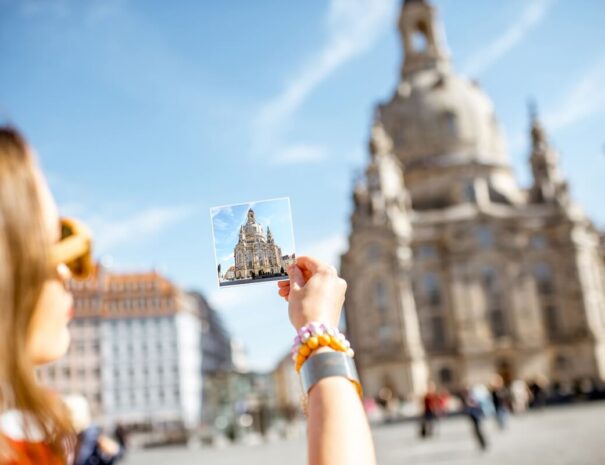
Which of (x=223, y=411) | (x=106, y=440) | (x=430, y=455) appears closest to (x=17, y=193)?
(x=106, y=440)

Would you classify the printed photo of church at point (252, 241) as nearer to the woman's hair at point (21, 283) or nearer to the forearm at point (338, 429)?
the forearm at point (338, 429)

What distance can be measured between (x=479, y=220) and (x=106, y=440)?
2418 inches

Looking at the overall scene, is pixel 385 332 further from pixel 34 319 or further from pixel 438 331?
pixel 34 319

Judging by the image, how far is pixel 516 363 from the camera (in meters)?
61.5

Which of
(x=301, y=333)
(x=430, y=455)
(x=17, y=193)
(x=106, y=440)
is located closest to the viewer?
(x=17, y=193)

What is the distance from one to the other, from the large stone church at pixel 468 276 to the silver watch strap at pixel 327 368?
192 ft

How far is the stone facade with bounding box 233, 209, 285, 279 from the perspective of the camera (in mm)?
2449

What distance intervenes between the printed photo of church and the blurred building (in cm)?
8282

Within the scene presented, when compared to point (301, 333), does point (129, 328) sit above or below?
above

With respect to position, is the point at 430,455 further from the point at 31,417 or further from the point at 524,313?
the point at 524,313

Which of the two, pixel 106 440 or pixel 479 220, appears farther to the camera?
pixel 479 220

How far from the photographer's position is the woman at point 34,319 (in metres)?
1.27

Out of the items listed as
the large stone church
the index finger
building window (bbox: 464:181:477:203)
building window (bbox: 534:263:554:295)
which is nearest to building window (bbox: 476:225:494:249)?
the large stone church

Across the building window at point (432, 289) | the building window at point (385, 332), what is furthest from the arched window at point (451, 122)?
the building window at point (385, 332)
